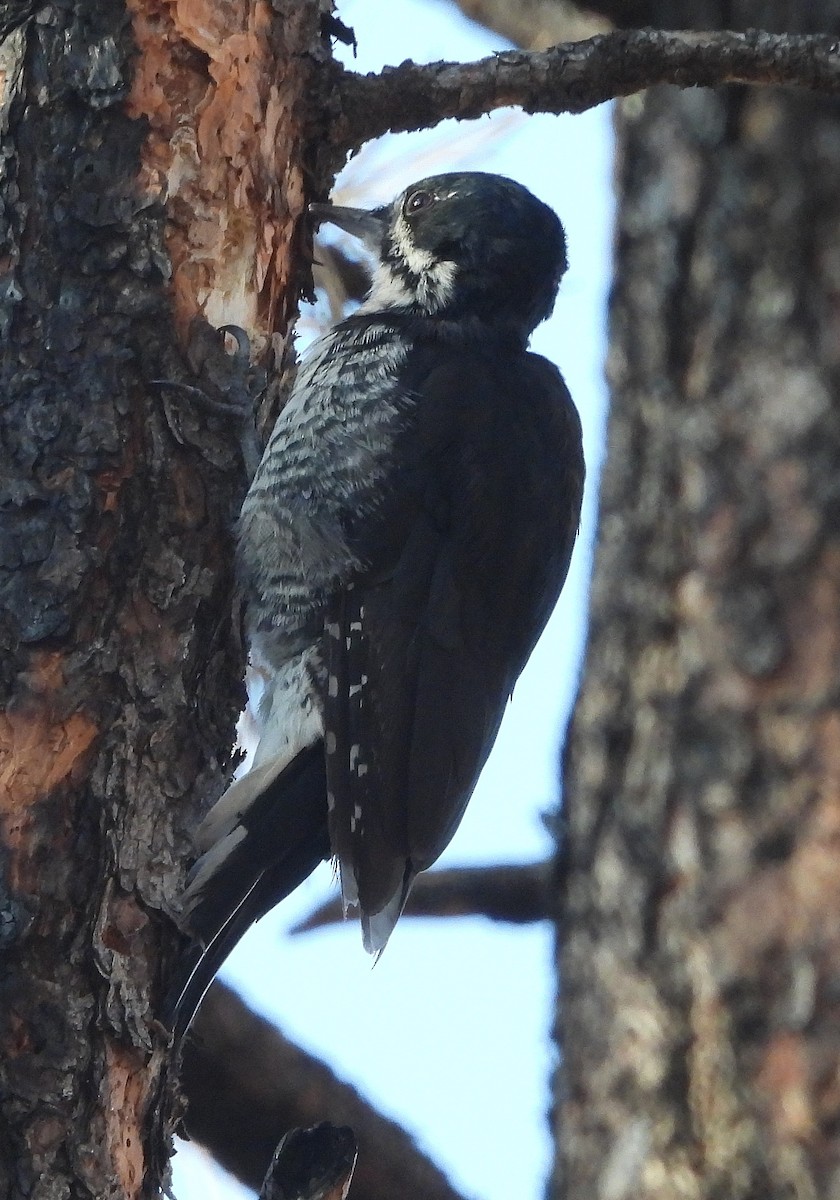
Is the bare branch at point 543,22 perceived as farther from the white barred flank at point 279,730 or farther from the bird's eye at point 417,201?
the white barred flank at point 279,730

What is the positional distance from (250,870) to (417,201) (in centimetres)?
153

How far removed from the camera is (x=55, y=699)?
1860mm

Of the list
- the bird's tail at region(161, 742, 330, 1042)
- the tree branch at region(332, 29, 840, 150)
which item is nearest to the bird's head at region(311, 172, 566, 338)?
the tree branch at region(332, 29, 840, 150)

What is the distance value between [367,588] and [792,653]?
3.03 feet

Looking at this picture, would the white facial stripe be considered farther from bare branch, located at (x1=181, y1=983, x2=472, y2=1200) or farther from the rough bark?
bare branch, located at (x1=181, y1=983, x2=472, y2=1200)

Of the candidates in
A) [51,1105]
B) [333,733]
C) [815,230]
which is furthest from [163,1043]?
[815,230]

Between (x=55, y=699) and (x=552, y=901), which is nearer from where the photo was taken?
(x=55, y=699)

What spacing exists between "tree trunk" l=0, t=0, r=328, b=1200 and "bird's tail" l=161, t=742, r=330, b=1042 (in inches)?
2.4

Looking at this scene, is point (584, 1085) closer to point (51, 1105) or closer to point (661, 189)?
point (51, 1105)

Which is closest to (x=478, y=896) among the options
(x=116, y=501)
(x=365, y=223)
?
(x=116, y=501)

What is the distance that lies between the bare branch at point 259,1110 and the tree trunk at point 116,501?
0.49m

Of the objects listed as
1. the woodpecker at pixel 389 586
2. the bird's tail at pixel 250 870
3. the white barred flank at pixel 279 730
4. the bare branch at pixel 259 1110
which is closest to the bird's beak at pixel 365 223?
the woodpecker at pixel 389 586

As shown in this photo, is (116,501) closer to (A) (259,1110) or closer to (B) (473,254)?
(A) (259,1110)

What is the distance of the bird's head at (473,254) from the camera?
9.64ft
